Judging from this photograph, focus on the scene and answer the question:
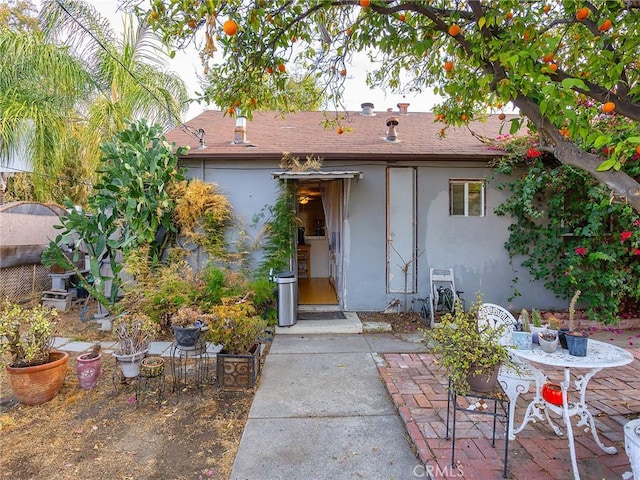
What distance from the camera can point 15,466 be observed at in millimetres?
2561

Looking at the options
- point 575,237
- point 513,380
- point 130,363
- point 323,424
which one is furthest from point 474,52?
point 575,237

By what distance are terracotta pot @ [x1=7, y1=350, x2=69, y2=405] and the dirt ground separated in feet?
0.30

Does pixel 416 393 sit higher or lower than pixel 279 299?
lower

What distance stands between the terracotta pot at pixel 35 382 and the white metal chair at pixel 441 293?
17.5 feet

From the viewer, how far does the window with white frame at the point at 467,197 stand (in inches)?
260

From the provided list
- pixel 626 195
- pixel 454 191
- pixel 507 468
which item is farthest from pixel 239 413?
pixel 454 191

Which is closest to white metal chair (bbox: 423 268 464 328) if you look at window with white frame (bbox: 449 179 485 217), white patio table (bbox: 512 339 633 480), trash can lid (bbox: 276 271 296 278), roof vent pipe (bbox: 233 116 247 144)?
window with white frame (bbox: 449 179 485 217)

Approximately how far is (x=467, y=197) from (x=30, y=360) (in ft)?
22.9

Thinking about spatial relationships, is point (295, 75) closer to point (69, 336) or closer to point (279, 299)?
point (279, 299)

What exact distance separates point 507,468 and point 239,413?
2304 mm

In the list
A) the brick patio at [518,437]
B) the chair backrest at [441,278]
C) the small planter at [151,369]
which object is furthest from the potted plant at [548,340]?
the small planter at [151,369]

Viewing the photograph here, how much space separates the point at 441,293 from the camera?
626 centimetres

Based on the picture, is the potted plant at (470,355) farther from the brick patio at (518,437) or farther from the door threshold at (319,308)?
the door threshold at (319,308)
